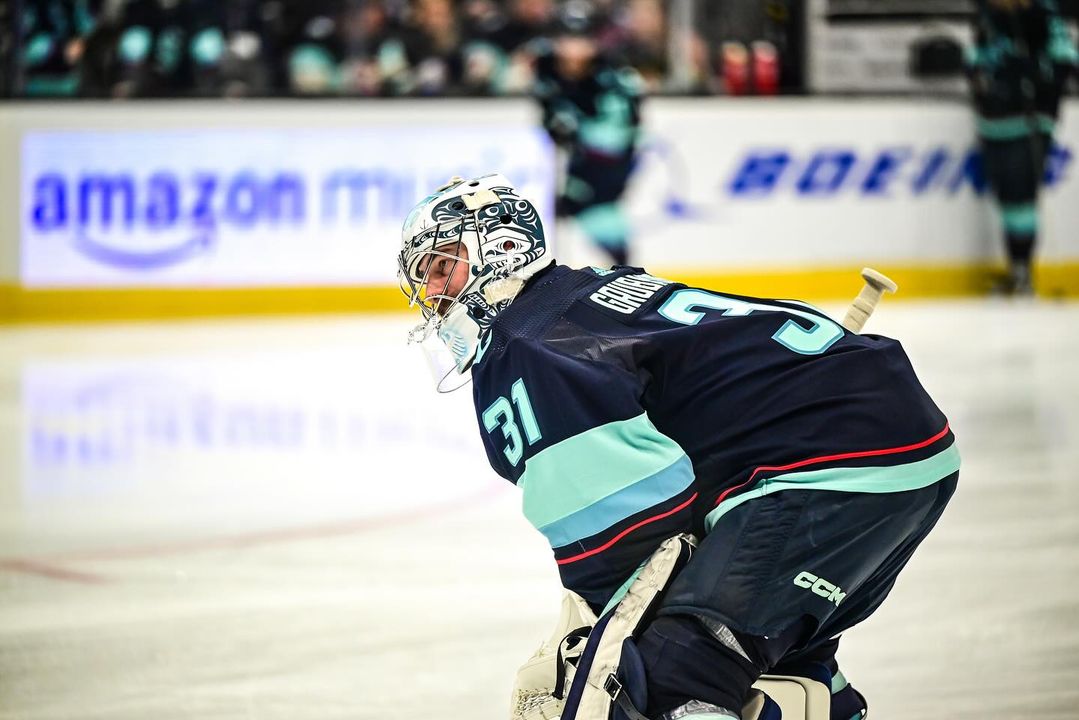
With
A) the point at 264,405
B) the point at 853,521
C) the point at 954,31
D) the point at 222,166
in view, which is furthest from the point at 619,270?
the point at 954,31

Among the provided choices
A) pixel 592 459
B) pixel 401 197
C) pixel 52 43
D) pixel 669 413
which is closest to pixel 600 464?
pixel 592 459

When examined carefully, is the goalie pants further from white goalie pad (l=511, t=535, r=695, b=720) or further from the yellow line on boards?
the yellow line on boards

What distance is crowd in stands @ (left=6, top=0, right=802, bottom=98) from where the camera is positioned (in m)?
9.33

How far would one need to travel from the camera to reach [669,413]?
2.01 m

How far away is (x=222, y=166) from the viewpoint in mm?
9367

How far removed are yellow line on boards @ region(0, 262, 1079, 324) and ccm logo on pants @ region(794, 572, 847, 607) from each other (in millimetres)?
7310

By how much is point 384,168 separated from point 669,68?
2.13 metres

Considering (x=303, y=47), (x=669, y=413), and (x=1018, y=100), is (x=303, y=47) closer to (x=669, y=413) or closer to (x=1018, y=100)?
(x=1018, y=100)

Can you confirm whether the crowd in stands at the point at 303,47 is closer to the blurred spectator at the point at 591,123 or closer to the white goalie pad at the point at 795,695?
the blurred spectator at the point at 591,123

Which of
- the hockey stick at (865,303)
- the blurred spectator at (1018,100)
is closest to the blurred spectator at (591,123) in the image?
the blurred spectator at (1018,100)

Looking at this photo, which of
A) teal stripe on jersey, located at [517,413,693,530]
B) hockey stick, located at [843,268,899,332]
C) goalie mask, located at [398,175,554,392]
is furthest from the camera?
hockey stick, located at [843,268,899,332]

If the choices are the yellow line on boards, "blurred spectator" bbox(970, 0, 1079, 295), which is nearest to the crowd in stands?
the yellow line on boards

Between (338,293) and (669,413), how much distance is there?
7771 millimetres

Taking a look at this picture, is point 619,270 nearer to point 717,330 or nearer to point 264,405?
point 717,330
